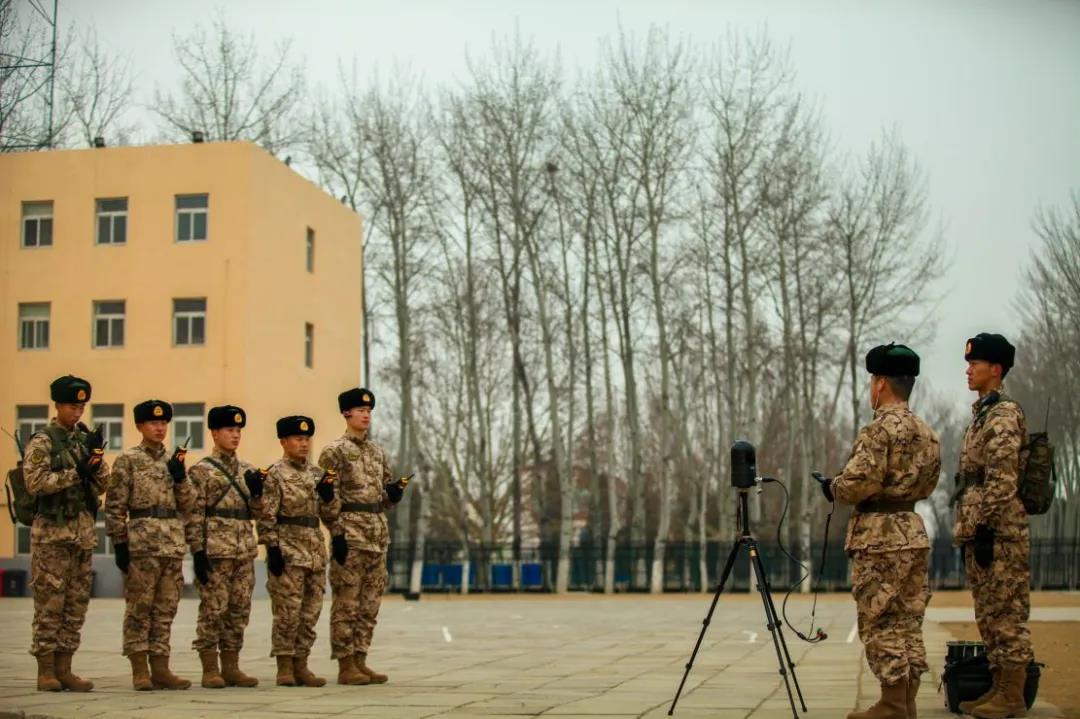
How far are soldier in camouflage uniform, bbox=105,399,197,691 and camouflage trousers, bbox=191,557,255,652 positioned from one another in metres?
0.24

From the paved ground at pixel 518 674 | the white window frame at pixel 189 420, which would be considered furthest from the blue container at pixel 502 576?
the paved ground at pixel 518 674

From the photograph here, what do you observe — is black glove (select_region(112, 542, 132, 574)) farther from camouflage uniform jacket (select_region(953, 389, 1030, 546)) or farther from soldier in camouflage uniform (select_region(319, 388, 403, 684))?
camouflage uniform jacket (select_region(953, 389, 1030, 546))

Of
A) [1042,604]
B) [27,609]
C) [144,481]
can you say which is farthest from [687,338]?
[144,481]

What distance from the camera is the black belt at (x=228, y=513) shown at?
1102 centimetres

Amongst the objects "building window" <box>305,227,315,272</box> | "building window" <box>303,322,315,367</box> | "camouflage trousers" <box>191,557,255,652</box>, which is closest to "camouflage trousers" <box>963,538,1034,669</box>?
"camouflage trousers" <box>191,557,255,652</box>

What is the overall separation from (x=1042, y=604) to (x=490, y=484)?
102 ft

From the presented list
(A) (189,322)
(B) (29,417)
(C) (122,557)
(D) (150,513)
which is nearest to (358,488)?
(D) (150,513)

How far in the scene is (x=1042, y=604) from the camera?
89.0ft

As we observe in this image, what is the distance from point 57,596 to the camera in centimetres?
1042

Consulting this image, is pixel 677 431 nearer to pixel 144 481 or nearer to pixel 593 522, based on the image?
pixel 593 522

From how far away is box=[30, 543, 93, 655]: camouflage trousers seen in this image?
34.1ft

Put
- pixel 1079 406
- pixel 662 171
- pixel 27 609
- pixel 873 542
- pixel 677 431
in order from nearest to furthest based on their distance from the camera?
1. pixel 873 542
2. pixel 27 609
3. pixel 1079 406
4. pixel 662 171
5. pixel 677 431

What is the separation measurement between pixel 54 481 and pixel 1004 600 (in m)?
6.70

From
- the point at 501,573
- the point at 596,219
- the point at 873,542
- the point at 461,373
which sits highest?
the point at 596,219
